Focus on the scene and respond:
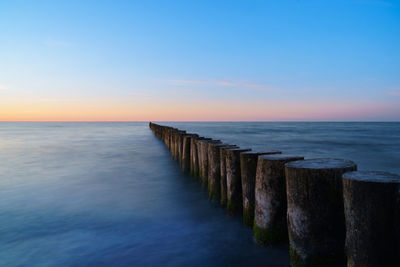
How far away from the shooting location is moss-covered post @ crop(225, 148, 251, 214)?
11.3 feet

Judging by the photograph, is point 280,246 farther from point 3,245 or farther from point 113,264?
point 3,245

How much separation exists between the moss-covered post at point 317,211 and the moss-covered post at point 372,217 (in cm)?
24

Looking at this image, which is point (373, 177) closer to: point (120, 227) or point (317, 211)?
point (317, 211)

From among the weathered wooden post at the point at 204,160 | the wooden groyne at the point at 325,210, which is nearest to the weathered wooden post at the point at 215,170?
the weathered wooden post at the point at 204,160

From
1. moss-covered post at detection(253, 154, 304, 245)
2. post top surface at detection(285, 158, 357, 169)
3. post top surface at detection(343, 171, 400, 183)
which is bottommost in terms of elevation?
moss-covered post at detection(253, 154, 304, 245)

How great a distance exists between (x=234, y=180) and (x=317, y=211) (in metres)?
1.50

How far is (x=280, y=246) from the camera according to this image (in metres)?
2.70

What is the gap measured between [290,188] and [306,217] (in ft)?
0.82

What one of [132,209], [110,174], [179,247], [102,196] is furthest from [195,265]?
[110,174]

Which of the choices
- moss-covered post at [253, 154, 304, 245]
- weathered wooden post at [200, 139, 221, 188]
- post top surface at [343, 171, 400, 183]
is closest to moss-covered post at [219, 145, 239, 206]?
weathered wooden post at [200, 139, 221, 188]

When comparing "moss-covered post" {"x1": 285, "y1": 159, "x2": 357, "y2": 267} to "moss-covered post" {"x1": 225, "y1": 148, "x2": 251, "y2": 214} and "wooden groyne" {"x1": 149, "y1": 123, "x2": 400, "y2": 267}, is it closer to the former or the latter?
"wooden groyne" {"x1": 149, "y1": 123, "x2": 400, "y2": 267}

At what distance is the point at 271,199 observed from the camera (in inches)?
103

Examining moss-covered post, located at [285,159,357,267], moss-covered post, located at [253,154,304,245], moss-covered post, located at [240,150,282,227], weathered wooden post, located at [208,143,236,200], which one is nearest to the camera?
moss-covered post, located at [285,159,357,267]

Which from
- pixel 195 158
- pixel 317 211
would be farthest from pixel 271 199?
pixel 195 158
